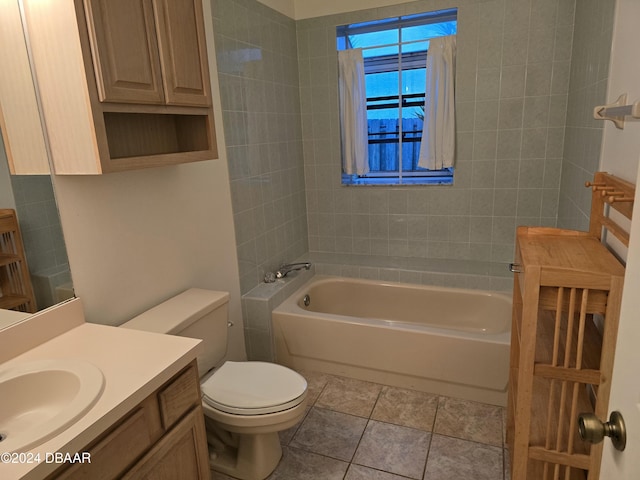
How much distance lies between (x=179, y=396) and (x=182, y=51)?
1277mm

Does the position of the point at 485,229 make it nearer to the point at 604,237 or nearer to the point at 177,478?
the point at 604,237

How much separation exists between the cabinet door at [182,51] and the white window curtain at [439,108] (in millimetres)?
1768

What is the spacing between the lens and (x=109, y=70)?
54.3 inches

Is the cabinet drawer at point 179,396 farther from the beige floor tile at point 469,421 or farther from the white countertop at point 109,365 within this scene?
the beige floor tile at point 469,421

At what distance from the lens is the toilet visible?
174cm

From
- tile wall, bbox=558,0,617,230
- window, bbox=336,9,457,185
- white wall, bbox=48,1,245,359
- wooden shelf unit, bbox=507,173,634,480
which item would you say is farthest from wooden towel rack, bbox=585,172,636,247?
white wall, bbox=48,1,245,359

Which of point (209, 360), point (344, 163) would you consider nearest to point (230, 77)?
point (344, 163)

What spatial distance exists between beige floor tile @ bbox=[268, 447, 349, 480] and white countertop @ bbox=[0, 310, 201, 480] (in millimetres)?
912

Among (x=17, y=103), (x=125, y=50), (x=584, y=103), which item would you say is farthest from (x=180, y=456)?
(x=584, y=103)

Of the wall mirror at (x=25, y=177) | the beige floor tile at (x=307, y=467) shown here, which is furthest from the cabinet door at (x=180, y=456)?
the wall mirror at (x=25, y=177)

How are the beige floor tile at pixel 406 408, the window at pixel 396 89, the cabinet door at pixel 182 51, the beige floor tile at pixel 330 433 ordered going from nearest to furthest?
the cabinet door at pixel 182 51
the beige floor tile at pixel 330 433
the beige floor tile at pixel 406 408
the window at pixel 396 89

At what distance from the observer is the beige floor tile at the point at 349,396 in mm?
2365

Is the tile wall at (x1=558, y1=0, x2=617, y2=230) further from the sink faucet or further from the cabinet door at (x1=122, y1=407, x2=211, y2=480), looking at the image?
the cabinet door at (x1=122, y1=407, x2=211, y2=480)

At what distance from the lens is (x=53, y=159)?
1470 millimetres
